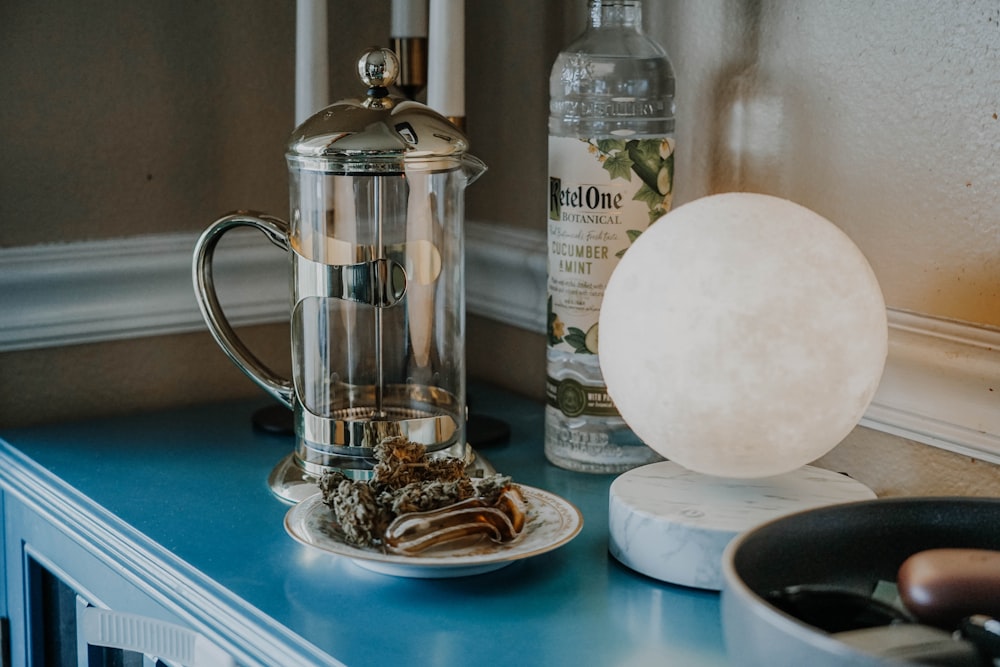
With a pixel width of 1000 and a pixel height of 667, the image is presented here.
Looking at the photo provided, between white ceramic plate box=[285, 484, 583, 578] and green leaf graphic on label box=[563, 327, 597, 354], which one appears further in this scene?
green leaf graphic on label box=[563, 327, 597, 354]

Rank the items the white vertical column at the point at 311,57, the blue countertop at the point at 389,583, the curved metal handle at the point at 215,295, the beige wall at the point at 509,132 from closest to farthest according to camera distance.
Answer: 1. the blue countertop at the point at 389,583
2. the beige wall at the point at 509,132
3. the curved metal handle at the point at 215,295
4. the white vertical column at the point at 311,57

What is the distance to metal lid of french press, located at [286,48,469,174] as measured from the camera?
0.73 meters

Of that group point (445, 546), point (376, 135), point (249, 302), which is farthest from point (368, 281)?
point (249, 302)

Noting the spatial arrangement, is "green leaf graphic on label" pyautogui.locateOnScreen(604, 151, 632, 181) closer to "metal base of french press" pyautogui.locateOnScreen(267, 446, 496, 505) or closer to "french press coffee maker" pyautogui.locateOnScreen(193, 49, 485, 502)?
"french press coffee maker" pyautogui.locateOnScreen(193, 49, 485, 502)

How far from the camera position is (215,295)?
32.4 inches

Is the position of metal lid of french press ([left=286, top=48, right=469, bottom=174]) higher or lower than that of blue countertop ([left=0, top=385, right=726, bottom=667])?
higher

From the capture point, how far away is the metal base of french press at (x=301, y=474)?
2.54 ft

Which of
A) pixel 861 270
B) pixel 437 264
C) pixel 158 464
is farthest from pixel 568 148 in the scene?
pixel 158 464

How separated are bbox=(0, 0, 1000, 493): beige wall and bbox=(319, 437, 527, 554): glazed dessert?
0.27 metres

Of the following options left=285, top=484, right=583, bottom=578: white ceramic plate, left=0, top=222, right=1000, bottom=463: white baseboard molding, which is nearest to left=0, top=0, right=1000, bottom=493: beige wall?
left=0, top=222, right=1000, bottom=463: white baseboard molding

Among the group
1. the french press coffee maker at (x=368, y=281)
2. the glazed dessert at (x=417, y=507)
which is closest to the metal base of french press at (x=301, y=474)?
the french press coffee maker at (x=368, y=281)

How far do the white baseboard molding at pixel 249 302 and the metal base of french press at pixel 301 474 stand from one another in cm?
23

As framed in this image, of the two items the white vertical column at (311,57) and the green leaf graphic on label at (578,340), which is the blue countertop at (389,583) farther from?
the white vertical column at (311,57)

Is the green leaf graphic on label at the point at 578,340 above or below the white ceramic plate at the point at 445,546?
above
